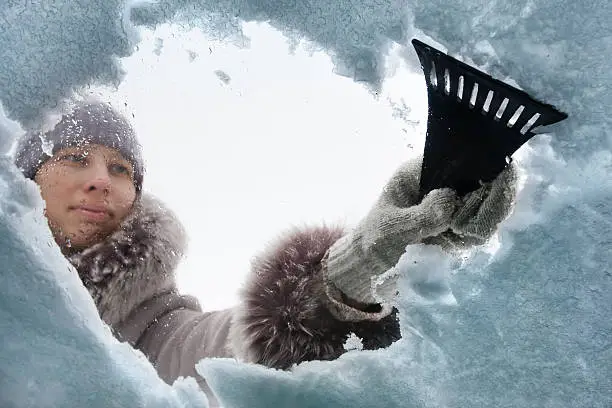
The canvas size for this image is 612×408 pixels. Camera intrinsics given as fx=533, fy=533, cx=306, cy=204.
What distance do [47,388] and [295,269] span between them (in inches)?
18.2

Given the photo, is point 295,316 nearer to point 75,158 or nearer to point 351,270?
point 351,270

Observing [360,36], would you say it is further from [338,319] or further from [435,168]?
[338,319]

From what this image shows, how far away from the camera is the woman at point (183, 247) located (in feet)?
2.30

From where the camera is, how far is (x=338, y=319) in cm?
88

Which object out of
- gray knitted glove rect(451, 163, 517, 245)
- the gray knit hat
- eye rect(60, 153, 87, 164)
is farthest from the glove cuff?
eye rect(60, 153, 87, 164)

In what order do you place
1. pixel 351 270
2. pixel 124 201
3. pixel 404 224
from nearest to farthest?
pixel 404 224, pixel 351 270, pixel 124 201

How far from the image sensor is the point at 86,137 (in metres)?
1.11

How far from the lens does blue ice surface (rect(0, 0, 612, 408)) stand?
1.57ft

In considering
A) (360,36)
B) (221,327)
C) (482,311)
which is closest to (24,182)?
(360,36)

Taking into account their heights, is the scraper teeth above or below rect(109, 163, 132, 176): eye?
below

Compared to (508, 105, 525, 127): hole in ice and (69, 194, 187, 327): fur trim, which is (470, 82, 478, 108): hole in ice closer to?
(508, 105, 525, 127): hole in ice

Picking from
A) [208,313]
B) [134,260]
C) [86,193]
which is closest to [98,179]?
[86,193]

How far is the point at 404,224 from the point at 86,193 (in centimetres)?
67

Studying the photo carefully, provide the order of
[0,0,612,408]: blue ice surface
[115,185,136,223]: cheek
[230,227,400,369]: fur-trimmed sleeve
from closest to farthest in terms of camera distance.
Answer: [0,0,612,408]: blue ice surface, [230,227,400,369]: fur-trimmed sleeve, [115,185,136,223]: cheek
